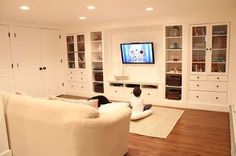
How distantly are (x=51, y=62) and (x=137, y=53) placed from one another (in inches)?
107

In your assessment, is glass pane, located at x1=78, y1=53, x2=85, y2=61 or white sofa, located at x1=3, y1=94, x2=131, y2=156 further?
glass pane, located at x1=78, y1=53, x2=85, y2=61

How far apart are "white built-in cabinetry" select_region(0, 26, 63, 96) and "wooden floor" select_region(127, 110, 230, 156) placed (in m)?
3.62

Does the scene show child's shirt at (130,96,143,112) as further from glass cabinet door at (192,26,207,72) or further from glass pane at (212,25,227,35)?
glass pane at (212,25,227,35)

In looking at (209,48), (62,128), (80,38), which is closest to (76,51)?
(80,38)

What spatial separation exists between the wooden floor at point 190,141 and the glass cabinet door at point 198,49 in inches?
50.2

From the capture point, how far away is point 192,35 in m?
4.82

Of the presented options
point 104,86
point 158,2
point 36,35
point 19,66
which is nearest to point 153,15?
point 158,2

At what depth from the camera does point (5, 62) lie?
5250mm

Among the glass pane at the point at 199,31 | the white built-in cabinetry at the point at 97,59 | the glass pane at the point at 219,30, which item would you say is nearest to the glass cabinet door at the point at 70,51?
the white built-in cabinetry at the point at 97,59

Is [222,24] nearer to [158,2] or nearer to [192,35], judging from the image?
[192,35]

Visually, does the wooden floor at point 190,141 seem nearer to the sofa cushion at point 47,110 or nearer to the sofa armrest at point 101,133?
the sofa armrest at point 101,133

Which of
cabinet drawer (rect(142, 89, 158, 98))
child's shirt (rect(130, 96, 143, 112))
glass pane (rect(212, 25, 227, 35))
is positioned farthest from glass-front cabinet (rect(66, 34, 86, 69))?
glass pane (rect(212, 25, 227, 35))

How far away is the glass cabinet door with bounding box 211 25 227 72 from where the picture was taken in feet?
15.0

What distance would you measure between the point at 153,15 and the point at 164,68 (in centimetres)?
132
